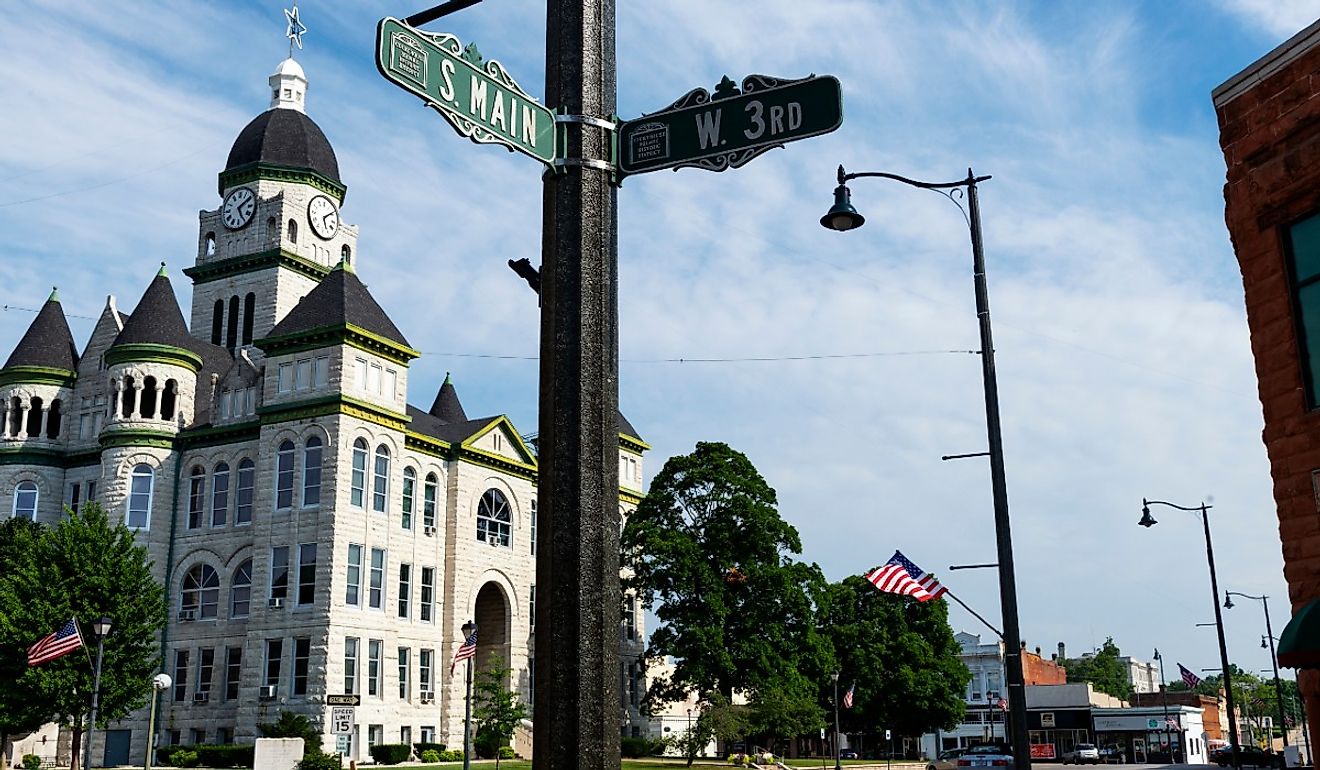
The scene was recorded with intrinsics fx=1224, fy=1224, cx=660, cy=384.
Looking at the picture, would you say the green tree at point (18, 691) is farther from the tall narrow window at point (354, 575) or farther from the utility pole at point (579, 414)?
the utility pole at point (579, 414)

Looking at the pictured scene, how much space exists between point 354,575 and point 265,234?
2191cm

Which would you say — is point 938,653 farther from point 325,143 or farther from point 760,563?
point 325,143

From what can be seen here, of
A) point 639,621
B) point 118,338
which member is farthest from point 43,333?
point 639,621

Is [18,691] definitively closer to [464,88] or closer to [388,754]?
[388,754]

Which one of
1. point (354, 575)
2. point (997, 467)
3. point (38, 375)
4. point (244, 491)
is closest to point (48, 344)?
point (38, 375)

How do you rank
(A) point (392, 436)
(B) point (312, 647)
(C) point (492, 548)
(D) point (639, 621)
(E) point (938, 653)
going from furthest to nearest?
(E) point (938, 653) < (D) point (639, 621) < (C) point (492, 548) < (A) point (392, 436) < (B) point (312, 647)

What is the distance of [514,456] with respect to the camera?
199 feet

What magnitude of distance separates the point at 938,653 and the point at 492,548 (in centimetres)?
3014

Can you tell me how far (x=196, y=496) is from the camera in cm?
5450

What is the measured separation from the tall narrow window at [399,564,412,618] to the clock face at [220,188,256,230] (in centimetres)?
2229

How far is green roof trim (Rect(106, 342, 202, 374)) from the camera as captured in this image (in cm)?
5488

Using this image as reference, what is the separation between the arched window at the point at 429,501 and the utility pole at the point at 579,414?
50.0 meters

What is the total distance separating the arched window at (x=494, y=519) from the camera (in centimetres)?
5853

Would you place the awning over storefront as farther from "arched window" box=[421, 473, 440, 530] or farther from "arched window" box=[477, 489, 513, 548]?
"arched window" box=[477, 489, 513, 548]
